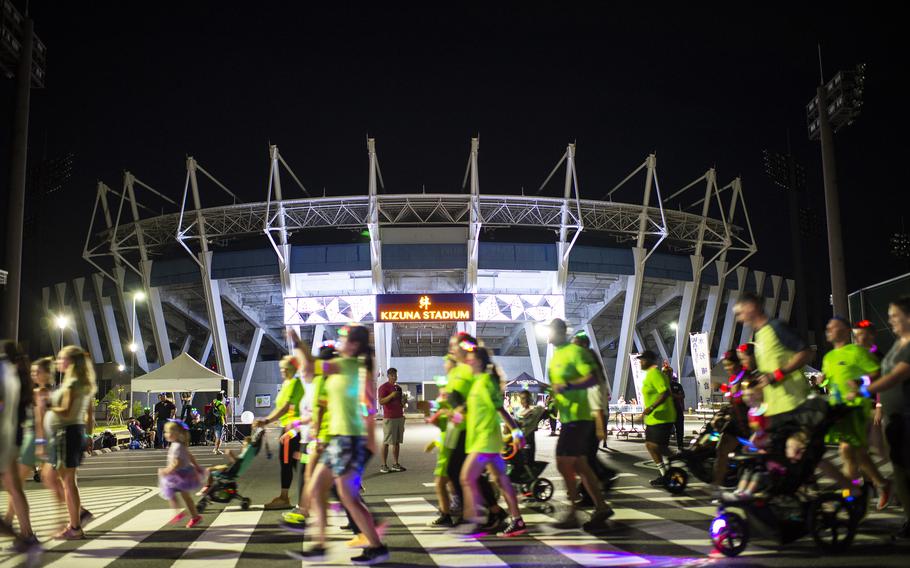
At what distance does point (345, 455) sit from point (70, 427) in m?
3.16

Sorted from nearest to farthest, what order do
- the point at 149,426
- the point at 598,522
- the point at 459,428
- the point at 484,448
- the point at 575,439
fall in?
the point at 484,448 → the point at 598,522 → the point at 575,439 → the point at 459,428 → the point at 149,426

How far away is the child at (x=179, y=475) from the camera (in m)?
8.16

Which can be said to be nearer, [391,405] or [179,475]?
[179,475]

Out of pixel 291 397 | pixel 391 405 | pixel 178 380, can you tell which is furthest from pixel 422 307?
pixel 291 397

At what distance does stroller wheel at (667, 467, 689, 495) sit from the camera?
9852mm

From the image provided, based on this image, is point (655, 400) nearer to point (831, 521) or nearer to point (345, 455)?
point (831, 521)

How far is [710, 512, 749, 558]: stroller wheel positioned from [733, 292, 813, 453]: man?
66cm

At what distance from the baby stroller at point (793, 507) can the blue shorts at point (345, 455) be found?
2756mm

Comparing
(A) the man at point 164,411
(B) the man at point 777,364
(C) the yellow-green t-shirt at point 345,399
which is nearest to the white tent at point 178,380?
(A) the man at point 164,411

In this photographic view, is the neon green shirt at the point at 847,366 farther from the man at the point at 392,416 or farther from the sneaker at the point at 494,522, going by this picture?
the man at the point at 392,416

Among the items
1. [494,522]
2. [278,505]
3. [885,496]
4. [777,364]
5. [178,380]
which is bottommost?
[278,505]

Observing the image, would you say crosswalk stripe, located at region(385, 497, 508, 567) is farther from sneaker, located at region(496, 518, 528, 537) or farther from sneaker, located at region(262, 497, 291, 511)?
sneaker, located at region(262, 497, 291, 511)

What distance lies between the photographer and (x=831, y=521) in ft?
19.1

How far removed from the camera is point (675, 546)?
630 cm
